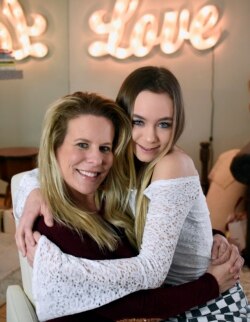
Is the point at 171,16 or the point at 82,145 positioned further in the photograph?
the point at 171,16

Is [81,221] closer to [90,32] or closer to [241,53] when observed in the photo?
[241,53]

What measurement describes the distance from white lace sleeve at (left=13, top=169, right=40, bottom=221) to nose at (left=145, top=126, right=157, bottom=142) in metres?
0.37

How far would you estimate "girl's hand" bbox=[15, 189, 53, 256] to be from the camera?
105 centimetres

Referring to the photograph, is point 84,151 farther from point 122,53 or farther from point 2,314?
point 122,53

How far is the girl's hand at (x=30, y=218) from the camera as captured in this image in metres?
1.05

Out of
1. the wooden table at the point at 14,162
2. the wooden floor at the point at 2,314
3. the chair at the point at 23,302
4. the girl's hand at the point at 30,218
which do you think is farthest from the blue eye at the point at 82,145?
the wooden table at the point at 14,162

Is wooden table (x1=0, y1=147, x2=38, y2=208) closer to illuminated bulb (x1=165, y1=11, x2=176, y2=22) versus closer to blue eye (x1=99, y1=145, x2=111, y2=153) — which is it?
illuminated bulb (x1=165, y1=11, x2=176, y2=22)

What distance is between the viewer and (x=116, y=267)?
3.13ft

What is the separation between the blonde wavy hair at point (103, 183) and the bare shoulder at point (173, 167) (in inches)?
5.4

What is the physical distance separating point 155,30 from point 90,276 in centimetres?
355

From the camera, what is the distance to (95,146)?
113 centimetres

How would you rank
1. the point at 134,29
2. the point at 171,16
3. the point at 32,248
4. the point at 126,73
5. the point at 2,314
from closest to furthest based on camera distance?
1. the point at 32,248
2. the point at 2,314
3. the point at 171,16
4. the point at 134,29
5. the point at 126,73

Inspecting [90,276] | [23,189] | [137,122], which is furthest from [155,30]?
[90,276]

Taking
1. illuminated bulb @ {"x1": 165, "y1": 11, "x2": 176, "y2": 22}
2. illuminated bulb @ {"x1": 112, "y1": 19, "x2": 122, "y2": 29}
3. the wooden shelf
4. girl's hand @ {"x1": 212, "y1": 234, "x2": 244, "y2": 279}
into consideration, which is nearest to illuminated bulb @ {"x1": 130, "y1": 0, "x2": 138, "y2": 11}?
illuminated bulb @ {"x1": 112, "y1": 19, "x2": 122, "y2": 29}
